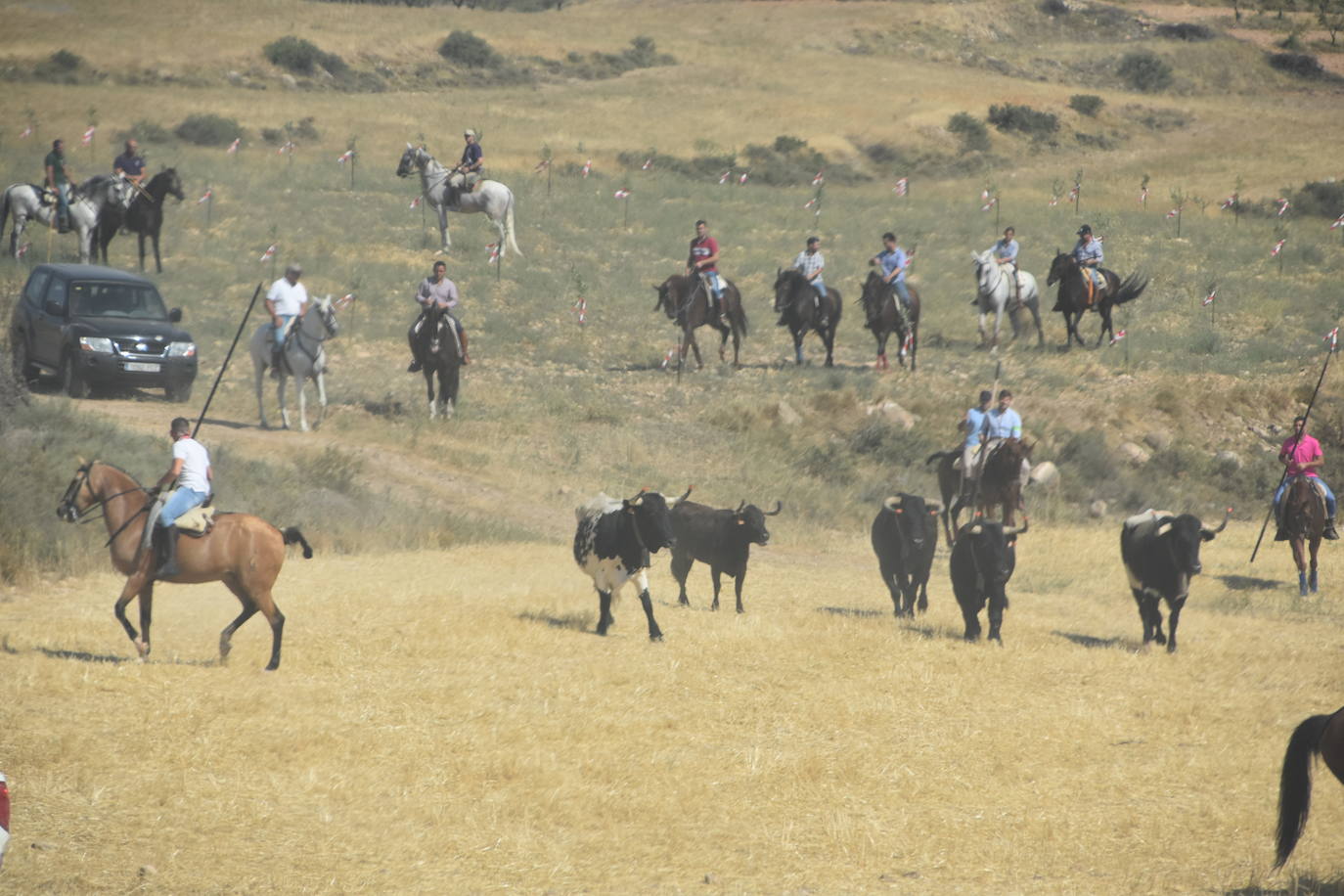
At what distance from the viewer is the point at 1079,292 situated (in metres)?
34.5

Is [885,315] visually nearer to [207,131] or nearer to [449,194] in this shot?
[449,194]

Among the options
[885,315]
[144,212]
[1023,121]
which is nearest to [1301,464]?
[885,315]

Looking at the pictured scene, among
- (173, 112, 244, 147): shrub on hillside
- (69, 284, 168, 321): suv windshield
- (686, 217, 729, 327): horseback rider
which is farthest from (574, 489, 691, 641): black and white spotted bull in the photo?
(173, 112, 244, 147): shrub on hillside

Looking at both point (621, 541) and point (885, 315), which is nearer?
point (621, 541)

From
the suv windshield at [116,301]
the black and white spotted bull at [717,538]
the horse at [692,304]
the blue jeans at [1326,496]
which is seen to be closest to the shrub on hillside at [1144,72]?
the horse at [692,304]

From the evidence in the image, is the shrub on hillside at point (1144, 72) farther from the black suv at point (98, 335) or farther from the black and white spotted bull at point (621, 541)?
the black and white spotted bull at point (621, 541)

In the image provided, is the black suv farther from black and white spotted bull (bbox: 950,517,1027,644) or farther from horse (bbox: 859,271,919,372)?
black and white spotted bull (bbox: 950,517,1027,644)

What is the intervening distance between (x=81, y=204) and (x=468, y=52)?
44696 mm

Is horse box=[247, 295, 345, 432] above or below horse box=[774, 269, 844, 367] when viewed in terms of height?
below

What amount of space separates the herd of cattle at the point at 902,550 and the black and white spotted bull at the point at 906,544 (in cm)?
1

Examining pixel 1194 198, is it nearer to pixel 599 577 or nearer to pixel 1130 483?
pixel 1130 483

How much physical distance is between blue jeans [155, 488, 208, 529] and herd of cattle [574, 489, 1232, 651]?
155 inches

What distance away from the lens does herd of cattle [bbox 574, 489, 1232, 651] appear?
48.3ft

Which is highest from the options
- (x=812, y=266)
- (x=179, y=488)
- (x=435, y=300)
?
(x=812, y=266)
